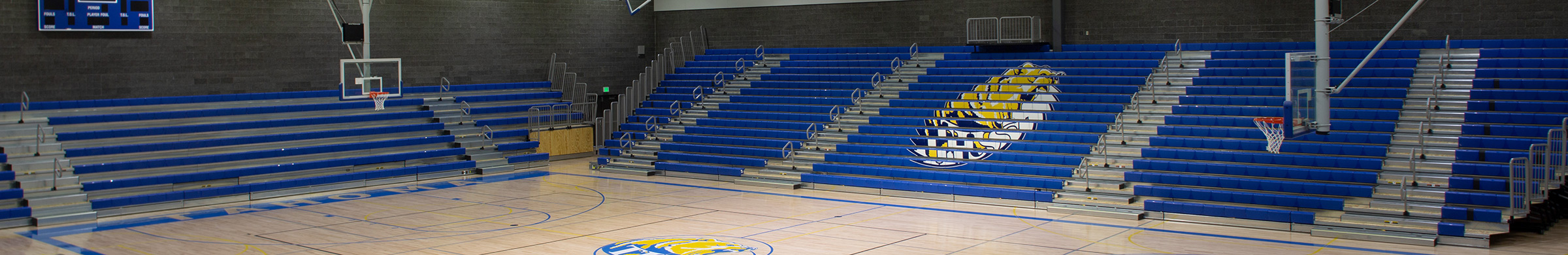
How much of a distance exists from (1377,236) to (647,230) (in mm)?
7700

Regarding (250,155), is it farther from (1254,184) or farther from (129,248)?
(1254,184)

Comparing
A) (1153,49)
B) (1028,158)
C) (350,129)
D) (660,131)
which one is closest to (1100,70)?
(1153,49)

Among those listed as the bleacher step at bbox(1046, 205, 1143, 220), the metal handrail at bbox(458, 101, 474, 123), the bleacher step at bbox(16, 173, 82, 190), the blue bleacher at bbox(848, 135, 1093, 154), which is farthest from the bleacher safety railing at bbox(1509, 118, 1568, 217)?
the bleacher step at bbox(16, 173, 82, 190)

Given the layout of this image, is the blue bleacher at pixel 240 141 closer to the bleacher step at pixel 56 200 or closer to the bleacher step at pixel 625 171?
the bleacher step at pixel 56 200

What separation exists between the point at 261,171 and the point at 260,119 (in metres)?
2.09

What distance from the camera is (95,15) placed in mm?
17656

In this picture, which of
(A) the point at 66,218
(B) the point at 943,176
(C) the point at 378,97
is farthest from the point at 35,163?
(B) the point at 943,176

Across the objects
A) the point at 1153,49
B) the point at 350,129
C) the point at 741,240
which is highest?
the point at 1153,49

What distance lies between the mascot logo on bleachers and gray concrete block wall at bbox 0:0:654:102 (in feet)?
28.9

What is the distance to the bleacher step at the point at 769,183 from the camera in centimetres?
1795

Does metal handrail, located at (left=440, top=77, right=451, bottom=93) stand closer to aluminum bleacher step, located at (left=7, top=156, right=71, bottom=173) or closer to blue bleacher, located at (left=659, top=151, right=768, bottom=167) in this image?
blue bleacher, located at (left=659, top=151, right=768, bottom=167)

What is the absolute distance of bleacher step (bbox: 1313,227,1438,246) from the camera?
12.0 metres

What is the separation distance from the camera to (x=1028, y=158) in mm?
16703

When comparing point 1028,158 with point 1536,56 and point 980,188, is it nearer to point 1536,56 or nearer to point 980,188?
point 980,188
